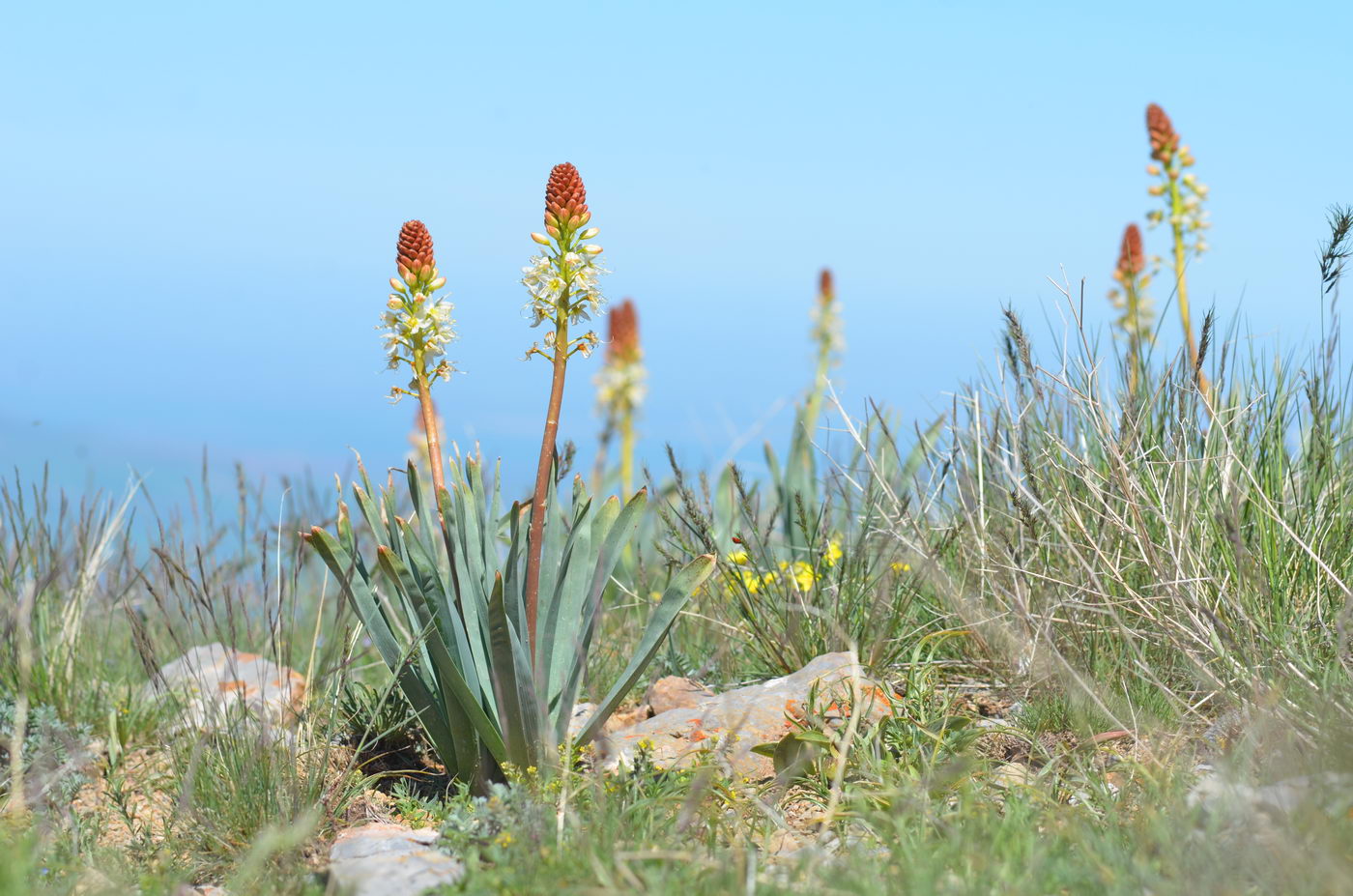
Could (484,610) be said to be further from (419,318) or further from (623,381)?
(623,381)

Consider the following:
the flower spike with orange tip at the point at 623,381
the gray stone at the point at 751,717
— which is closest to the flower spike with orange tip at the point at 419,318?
the gray stone at the point at 751,717

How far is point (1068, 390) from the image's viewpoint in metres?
3.66

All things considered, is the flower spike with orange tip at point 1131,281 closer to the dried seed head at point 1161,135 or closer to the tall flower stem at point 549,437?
the dried seed head at point 1161,135

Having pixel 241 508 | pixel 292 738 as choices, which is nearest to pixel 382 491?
pixel 292 738

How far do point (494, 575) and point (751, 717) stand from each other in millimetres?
868

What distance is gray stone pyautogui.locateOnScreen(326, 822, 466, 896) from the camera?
241 centimetres

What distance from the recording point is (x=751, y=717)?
3473mm

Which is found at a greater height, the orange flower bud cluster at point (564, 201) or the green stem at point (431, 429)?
the orange flower bud cluster at point (564, 201)

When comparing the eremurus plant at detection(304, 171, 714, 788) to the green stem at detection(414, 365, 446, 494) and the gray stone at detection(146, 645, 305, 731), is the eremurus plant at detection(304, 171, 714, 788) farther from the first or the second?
the gray stone at detection(146, 645, 305, 731)

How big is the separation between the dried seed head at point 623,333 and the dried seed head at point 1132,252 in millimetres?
2649

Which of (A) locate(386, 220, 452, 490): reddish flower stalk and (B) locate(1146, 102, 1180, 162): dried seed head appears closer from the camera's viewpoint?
(A) locate(386, 220, 452, 490): reddish flower stalk

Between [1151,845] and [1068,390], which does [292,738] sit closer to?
[1151,845]

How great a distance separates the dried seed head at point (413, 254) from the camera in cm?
310

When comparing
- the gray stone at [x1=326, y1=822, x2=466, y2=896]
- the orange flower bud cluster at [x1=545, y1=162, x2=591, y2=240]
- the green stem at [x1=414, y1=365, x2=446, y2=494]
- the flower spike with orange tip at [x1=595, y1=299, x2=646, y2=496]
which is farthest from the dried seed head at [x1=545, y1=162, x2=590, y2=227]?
the flower spike with orange tip at [x1=595, y1=299, x2=646, y2=496]
